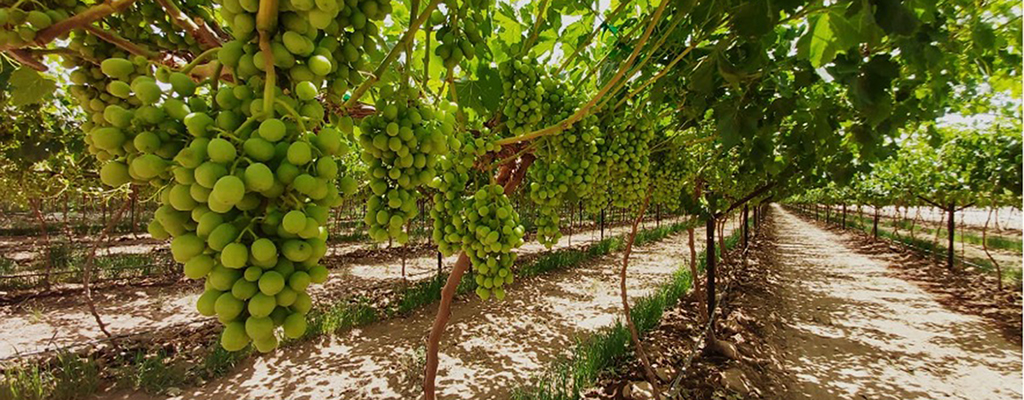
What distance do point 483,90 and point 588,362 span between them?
4.00 meters

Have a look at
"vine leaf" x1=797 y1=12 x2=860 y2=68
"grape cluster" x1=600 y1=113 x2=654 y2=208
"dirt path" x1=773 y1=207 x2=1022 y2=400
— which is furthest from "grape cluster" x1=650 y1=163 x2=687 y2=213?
"dirt path" x1=773 y1=207 x2=1022 y2=400

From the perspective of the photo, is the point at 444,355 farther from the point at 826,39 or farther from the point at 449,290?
the point at 826,39

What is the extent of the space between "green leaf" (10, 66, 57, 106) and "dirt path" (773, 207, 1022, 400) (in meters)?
6.91

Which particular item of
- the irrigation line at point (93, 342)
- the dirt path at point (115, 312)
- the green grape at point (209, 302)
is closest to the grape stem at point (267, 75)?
the green grape at point (209, 302)

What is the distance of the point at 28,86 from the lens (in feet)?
4.18

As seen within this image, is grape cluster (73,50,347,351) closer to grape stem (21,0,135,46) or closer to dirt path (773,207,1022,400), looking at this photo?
grape stem (21,0,135,46)

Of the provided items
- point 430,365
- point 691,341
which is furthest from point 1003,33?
point 691,341

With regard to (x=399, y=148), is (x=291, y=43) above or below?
above

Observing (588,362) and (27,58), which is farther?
(588,362)

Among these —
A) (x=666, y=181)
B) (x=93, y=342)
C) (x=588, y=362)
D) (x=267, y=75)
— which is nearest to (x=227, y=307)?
(x=267, y=75)

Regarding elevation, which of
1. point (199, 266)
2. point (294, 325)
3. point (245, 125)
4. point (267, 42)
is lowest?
point (294, 325)

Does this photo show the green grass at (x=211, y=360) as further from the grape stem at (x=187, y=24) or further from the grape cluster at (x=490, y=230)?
the grape stem at (x=187, y=24)

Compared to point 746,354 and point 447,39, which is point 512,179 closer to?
point 447,39

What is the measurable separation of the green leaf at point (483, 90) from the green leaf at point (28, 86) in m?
1.41
